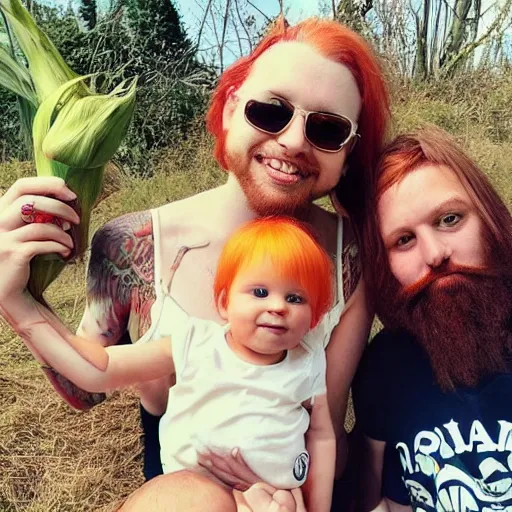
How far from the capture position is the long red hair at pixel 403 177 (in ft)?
4.64

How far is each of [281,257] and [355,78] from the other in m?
0.42

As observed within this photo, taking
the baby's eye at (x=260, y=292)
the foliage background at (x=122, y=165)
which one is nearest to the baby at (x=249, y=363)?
the baby's eye at (x=260, y=292)

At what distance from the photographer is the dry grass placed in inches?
97.1

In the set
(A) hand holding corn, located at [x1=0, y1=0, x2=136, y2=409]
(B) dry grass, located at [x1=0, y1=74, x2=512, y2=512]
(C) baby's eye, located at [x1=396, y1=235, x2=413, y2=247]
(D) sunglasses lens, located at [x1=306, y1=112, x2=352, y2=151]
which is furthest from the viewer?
(B) dry grass, located at [x1=0, y1=74, x2=512, y2=512]

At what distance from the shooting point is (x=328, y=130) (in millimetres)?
1349

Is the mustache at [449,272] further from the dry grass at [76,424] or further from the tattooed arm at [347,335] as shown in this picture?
the dry grass at [76,424]

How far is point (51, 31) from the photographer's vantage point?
322 cm

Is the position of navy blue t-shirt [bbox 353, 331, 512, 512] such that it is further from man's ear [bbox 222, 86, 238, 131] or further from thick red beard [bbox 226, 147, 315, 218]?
man's ear [bbox 222, 86, 238, 131]

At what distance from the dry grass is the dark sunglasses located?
1031 mm

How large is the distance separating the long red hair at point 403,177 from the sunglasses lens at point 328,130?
5.9 inches

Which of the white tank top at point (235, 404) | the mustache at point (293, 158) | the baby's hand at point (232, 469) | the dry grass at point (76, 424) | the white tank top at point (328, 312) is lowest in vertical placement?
the dry grass at point (76, 424)

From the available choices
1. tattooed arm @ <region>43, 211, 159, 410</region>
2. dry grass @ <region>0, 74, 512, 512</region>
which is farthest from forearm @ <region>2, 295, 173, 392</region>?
dry grass @ <region>0, 74, 512, 512</region>

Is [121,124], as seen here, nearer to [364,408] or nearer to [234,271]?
[234,271]

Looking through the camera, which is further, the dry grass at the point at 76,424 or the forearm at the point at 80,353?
the dry grass at the point at 76,424
